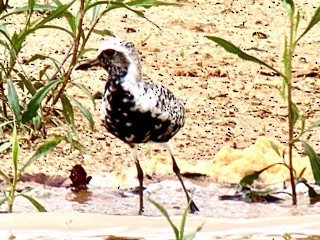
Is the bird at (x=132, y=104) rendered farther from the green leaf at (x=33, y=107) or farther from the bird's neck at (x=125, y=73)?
the green leaf at (x=33, y=107)

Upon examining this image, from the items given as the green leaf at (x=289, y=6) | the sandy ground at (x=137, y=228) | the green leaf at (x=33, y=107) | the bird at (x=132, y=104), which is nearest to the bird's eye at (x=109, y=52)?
the bird at (x=132, y=104)

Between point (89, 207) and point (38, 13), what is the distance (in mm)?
3794

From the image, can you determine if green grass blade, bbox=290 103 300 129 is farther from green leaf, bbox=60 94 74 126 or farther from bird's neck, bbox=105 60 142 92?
green leaf, bbox=60 94 74 126

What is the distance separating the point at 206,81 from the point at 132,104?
9.51 ft

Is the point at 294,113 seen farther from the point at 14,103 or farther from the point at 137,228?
the point at 14,103

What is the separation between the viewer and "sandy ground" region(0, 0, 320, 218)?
680 centimetres

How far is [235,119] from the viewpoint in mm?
7840

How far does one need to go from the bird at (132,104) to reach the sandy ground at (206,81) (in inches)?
21.4

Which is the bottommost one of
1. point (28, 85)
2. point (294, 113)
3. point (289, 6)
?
point (294, 113)

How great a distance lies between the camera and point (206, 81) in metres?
8.54

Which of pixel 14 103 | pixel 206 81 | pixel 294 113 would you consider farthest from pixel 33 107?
pixel 206 81

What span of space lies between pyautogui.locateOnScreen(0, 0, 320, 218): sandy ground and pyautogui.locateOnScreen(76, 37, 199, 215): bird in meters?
0.54

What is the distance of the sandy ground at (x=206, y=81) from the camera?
6.80 m

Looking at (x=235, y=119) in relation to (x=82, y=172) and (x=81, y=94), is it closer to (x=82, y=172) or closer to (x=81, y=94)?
(x=81, y=94)
